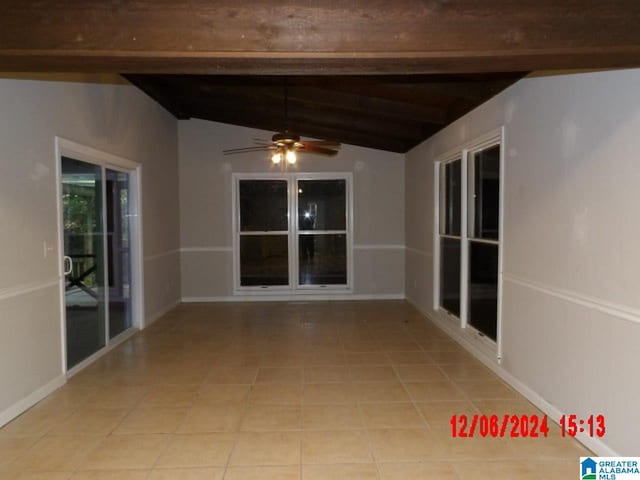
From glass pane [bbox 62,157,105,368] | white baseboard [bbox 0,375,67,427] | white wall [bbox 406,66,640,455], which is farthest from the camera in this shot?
glass pane [bbox 62,157,105,368]

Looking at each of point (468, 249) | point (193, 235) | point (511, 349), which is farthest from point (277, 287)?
point (511, 349)

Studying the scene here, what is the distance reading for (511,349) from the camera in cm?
361

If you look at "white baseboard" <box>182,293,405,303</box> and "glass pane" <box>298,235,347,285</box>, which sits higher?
"glass pane" <box>298,235,347,285</box>

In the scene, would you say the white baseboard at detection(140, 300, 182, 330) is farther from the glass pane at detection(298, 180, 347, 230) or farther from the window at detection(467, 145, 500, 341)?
the window at detection(467, 145, 500, 341)

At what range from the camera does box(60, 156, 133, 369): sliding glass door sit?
13.0 ft

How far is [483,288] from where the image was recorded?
15.7 ft

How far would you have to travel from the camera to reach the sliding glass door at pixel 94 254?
3.95m

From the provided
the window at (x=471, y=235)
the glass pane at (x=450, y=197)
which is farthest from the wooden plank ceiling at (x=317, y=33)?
the glass pane at (x=450, y=197)

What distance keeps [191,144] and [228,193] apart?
101cm

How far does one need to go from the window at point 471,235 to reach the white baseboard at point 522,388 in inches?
7.1

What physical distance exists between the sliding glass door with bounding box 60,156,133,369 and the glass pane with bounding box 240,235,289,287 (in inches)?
95.0

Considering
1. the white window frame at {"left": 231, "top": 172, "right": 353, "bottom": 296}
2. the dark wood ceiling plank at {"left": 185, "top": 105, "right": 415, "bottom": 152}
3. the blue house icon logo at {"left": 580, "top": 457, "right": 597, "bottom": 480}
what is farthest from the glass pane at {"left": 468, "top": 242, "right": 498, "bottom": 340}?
the white window frame at {"left": 231, "top": 172, "right": 353, "bottom": 296}

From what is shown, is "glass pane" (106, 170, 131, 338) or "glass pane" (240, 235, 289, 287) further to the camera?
"glass pane" (240, 235, 289, 287)

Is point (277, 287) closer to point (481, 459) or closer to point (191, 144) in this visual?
point (191, 144)
